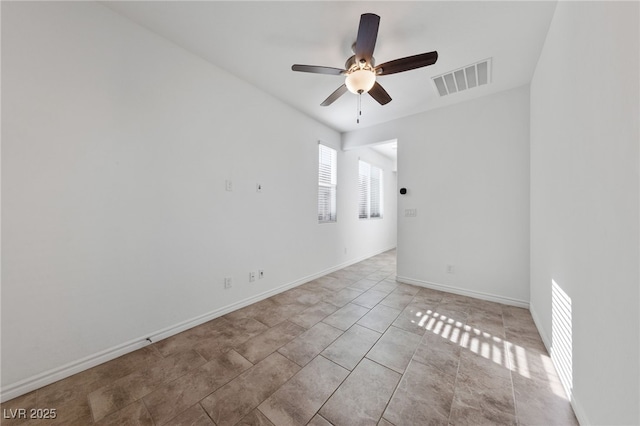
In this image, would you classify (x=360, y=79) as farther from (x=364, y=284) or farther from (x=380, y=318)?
(x=364, y=284)

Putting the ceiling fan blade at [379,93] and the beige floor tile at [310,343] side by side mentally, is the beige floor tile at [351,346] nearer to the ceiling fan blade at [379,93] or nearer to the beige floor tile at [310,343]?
the beige floor tile at [310,343]

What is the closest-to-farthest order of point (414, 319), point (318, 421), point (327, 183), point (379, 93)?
point (318, 421) → point (379, 93) → point (414, 319) → point (327, 183)

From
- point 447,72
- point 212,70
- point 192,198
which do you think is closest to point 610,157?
point 447,72

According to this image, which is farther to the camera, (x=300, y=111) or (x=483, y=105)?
(x=300, y=111)

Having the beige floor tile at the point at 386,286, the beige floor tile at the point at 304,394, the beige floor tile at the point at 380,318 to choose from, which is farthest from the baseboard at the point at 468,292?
the beige floor tile at the point at 304,394

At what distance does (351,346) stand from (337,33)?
2.77 meters

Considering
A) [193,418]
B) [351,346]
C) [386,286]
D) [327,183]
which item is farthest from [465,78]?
[193,418]

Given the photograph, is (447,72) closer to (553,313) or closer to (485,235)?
(485,235)

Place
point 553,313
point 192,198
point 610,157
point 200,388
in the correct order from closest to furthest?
point 610,157 → point 200,388 → point 553,313 → point 192,198

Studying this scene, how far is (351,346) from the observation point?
1.91m

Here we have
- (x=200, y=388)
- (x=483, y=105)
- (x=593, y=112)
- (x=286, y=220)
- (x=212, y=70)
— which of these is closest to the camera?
(x=593, y=112)

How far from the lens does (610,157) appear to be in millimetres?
954

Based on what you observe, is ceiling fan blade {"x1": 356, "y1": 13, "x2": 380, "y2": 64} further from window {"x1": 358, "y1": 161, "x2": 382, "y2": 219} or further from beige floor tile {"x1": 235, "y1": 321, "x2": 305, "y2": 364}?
window {"x1": 358, "y1": 161, "x2": 382, "y2": 219}

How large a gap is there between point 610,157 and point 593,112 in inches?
12.7
